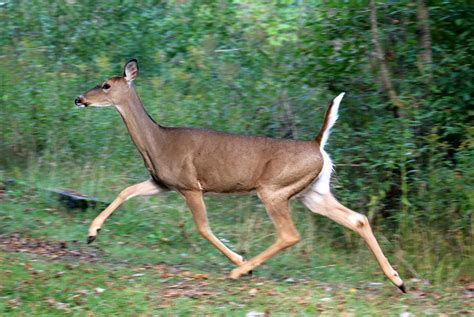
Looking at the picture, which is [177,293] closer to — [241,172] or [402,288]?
[241,172]

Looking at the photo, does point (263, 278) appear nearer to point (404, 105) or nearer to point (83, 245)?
point (83, 245)

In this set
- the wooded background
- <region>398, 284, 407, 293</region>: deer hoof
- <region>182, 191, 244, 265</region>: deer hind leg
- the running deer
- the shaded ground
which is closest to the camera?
the shaded ground

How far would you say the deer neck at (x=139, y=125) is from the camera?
882 cm

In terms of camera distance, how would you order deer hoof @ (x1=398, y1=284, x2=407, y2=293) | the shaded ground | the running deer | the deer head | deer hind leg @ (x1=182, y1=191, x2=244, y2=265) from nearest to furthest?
the shaded ground → deer hoof @ (x1=398, y1=284, x2=407, y2=293) → the running deer → deer hind leg @ (x1=182, y1=191, x2=244, y2=265) → the deer head

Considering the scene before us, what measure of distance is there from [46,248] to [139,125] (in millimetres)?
1458

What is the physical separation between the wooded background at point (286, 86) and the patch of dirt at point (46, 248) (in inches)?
88.4

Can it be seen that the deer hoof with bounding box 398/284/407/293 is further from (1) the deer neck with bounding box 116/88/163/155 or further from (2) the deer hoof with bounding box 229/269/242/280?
(1) the deer neck with bounding box 116/88/163/155

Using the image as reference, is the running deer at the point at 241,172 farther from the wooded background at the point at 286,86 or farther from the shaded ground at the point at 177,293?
the wooded background at the point at 286,86

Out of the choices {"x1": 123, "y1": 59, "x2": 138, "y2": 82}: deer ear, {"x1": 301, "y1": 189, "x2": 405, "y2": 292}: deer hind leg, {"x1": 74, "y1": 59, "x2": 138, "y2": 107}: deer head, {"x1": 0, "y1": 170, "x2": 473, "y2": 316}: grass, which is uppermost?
{"x1": 123, "y1": 59, "x2": 138, "y2": 82}: deer ear

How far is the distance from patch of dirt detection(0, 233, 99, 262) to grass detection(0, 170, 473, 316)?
0.01 metres

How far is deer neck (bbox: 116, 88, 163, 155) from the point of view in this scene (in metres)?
8.82

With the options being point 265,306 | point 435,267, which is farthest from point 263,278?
point 435,267

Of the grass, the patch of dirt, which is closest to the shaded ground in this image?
the grass

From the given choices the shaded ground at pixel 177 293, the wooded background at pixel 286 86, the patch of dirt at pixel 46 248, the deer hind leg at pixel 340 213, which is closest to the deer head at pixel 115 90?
the patch of dirt at pixel 46 248
